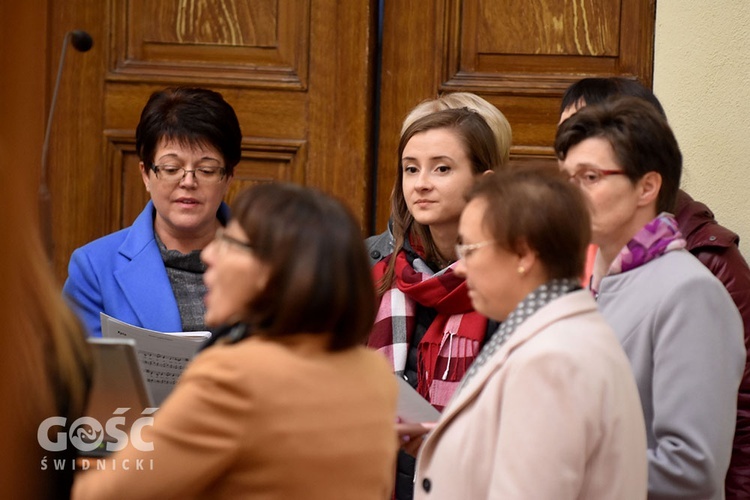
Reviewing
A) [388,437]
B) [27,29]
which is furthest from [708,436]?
[27,29]

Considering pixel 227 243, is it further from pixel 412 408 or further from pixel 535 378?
pixel 412 408

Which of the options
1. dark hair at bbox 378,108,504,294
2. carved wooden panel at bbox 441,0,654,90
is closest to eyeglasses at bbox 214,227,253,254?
dark hair at bbox 378,108,504,294

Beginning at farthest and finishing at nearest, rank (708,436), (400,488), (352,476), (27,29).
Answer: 1. (400,488)
2. (708,436)
3. (352,476)
4. (27,29)

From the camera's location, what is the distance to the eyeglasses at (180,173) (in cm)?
318

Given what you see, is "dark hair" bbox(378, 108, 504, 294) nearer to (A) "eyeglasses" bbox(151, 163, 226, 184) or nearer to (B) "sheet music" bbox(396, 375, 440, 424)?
(A) "eyeglasses" bbox(151, 163, 226, 184)

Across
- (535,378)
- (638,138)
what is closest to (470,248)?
(535,378)

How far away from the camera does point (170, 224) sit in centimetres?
323

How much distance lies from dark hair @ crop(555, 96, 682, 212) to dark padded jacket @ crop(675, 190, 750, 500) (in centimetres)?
35

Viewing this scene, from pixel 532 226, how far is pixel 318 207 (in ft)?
1.46

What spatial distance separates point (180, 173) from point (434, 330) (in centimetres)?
86

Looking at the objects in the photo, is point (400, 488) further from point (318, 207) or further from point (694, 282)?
point (318, 207)

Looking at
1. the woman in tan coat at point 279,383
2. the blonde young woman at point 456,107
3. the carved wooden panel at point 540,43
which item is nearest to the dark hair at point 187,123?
the blonde young woman at point 456,107

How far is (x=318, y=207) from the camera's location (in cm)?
165

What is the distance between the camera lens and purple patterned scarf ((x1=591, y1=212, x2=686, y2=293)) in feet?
7.71
